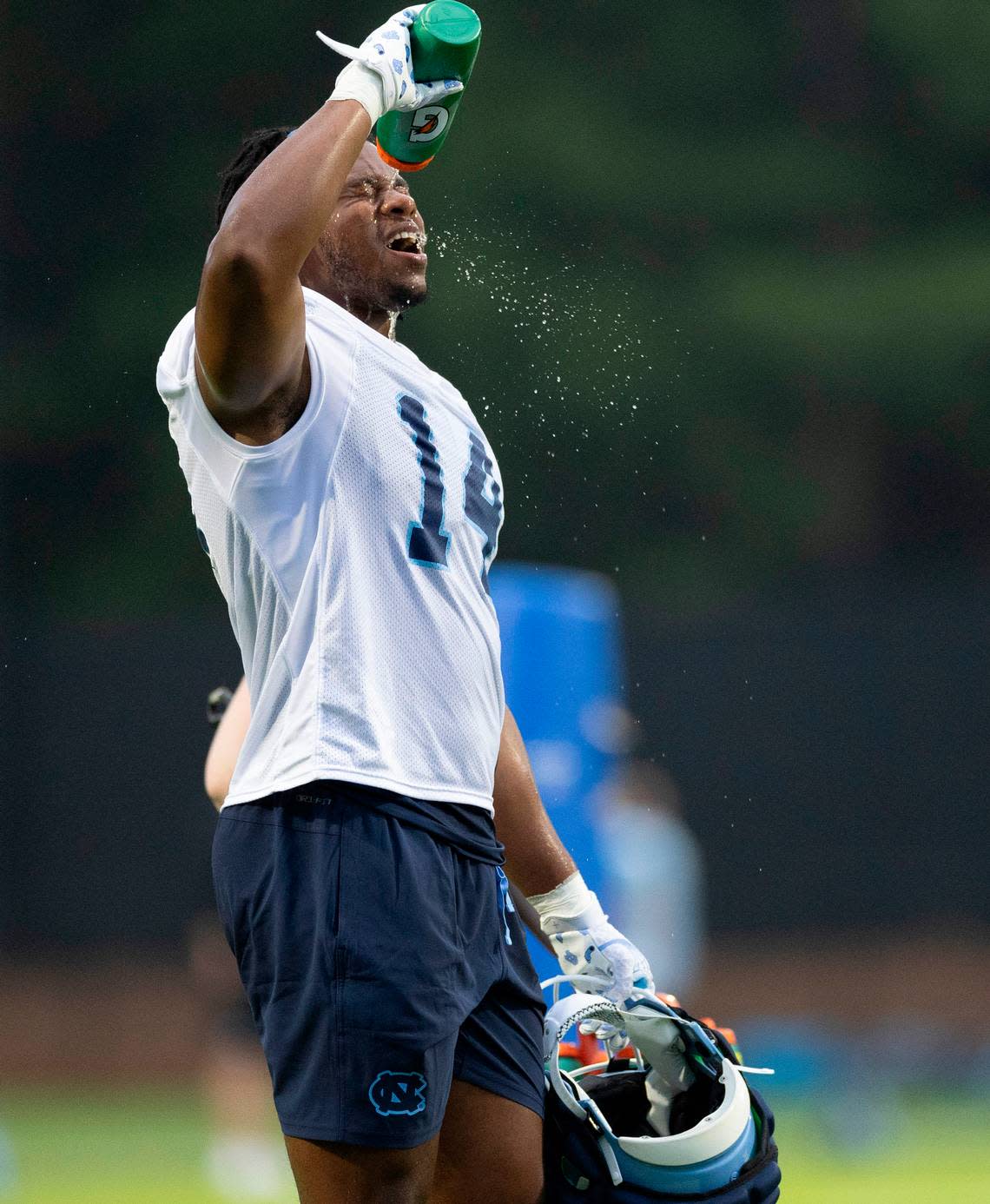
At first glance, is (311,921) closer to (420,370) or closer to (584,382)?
(420,370)

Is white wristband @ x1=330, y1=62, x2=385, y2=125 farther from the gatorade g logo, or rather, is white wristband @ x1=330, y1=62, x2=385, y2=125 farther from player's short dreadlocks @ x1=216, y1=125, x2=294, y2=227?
player's short dreadlocks @ x1=216, y1=125, x2=294, y2=227

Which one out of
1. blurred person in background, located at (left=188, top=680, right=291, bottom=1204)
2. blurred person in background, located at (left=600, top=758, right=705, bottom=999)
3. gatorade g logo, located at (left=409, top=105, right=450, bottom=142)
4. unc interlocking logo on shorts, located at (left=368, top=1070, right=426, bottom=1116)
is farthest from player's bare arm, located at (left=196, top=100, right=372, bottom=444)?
blurred person in background, located at (left=600, top=758, right=705, bottom=999)

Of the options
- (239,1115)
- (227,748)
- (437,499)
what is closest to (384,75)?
(437,499)

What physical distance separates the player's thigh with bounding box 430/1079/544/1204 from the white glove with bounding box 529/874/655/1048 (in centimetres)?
30

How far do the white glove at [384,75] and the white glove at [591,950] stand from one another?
1.26m

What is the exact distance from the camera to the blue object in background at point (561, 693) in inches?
212

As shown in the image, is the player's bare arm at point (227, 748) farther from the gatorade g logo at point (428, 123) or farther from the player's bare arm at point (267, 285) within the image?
the player's bare arm at point (267, 285)

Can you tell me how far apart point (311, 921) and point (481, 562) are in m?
0.63

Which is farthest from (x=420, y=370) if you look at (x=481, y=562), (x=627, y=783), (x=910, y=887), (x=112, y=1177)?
(x=910, y=887)

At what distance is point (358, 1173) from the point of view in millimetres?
2551

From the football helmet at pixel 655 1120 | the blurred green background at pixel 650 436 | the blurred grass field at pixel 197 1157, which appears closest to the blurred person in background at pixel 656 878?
the blurred grass field at pixel 197 1157

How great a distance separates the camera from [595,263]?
17562 mm

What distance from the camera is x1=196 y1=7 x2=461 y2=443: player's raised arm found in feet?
8.30

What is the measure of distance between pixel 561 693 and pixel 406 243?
256cm
